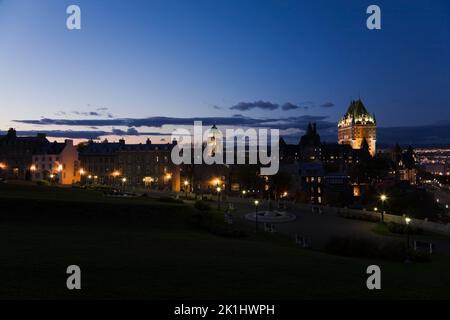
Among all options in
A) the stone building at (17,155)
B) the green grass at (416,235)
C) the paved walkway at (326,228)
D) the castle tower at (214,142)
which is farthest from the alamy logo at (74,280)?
the castle tower at (214,142)

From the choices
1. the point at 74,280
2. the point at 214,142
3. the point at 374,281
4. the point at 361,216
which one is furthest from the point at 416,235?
the point at 214,142

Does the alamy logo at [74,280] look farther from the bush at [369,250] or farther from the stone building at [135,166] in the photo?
the stone building at [135,166]

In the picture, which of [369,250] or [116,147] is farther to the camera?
[116,147]

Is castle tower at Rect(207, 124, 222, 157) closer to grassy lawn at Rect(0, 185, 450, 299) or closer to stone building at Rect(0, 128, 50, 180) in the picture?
stone building at Rect(0, 128, 50, 180)

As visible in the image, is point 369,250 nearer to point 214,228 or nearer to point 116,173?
point 214,228

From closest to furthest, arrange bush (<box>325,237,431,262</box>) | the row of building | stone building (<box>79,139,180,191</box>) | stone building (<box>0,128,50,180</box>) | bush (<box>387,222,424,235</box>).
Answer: bush (<box>325,237,431,262</box>) → bush (<box>387,222,424,235</box>) → the row of building → stone building (<box>0,128,50,180</box>) → stone building (<box>79,139,180,191</box>)

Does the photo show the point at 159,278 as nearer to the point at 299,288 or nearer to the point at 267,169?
the point at 299,288

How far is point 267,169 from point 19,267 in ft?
323

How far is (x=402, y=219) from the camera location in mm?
44500

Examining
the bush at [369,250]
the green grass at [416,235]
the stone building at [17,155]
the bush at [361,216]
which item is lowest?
the green grass at [416,235]

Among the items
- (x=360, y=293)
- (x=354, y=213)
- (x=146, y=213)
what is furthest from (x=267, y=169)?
(x=360, y=293)

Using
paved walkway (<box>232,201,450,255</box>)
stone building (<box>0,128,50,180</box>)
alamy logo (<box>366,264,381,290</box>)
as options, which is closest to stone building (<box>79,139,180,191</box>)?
stone building (<box>0,128,50,180</box>)

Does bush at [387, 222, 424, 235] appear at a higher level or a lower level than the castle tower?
lower

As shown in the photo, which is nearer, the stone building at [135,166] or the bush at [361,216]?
the bush at [361,216]
